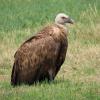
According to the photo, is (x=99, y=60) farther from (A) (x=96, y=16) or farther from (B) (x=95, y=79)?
(A) (x=96, y=16)

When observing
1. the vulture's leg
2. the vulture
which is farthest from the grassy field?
the vulture

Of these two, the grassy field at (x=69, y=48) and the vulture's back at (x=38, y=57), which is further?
the vulture's back at (x=38, y=57)

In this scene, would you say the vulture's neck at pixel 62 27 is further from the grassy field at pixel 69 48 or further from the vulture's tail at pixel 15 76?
the vulture's tail at pixel 15 76

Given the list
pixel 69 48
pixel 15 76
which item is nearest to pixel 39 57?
pixel 15 76

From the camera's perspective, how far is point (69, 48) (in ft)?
50.8

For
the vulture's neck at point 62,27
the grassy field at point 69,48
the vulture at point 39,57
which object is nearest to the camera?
the grassy field at point 69,48

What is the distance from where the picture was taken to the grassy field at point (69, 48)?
1046 centimetres

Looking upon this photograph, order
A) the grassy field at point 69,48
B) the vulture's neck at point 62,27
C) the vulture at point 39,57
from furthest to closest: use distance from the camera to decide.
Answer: the vulture's neck at point 62,27 < the vulture at point 39,57 < the grassy field at point 69,48

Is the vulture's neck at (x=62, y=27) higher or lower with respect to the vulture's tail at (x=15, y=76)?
higher

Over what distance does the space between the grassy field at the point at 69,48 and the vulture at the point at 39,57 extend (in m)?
0.31

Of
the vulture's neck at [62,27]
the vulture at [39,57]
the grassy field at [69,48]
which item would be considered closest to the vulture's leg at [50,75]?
the vulture at [39,57]

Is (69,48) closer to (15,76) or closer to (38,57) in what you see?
(38,57)

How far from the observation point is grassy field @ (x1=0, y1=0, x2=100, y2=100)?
34.3 feet

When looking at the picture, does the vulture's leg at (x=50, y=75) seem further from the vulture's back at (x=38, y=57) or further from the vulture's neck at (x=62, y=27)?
the vulture's neck at (x=62, y=27)
